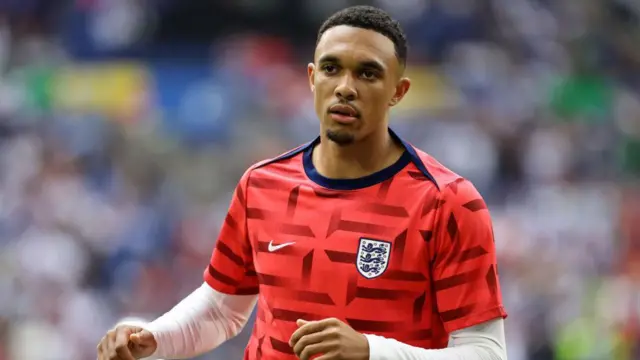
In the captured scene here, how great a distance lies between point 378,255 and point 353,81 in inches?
18.1

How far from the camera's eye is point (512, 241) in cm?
955

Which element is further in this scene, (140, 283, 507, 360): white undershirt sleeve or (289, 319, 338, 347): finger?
(140, 283, 507, 360): white undershirt sleeve

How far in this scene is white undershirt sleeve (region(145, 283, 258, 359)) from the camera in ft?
11.0

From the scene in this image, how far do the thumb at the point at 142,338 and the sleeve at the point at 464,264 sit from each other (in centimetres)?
82

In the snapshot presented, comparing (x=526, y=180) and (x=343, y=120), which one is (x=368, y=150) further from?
(x=526, y=180)

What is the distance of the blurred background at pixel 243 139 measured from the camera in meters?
8.80

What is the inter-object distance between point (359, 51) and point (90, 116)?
8.67 m

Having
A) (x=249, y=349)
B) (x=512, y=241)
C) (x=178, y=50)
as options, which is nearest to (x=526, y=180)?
(x=512, y=241)

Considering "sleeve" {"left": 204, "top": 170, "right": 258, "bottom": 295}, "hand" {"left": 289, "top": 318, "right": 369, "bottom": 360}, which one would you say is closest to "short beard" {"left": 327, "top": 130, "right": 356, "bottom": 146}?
"sleeve" {"left": 204, "top": 170, "right": 258, "bottom": 295}

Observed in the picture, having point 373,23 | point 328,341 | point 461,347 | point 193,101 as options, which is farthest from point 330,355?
point 193,101

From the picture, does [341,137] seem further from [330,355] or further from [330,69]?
[330,355]

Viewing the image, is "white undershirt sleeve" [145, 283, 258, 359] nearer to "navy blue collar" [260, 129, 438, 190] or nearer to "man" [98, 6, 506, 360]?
"man" [98, 6, 506, 360]

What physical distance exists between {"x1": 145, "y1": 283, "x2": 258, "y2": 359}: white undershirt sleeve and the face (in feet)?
2.13

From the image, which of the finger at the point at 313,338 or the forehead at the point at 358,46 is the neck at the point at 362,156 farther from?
the finger at the point at 313,338
